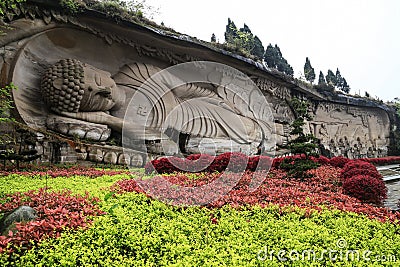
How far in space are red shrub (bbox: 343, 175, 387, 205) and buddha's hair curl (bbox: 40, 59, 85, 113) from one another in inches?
242

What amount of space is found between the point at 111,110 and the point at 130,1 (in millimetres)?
3303

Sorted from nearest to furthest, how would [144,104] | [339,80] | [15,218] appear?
[15,218] < [144,104] < [339,80]

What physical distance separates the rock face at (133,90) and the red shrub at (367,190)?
4824 mm

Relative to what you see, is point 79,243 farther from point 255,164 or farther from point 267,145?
point 267,145

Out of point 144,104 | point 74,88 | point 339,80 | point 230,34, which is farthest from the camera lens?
point 339,80

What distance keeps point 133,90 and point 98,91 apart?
1.65 metres

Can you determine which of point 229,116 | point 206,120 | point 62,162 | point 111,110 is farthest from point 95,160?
point 229,116

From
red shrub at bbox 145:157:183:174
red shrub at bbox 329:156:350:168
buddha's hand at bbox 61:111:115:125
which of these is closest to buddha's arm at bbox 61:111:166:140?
buddha's hand at bbox 61:111:115:125

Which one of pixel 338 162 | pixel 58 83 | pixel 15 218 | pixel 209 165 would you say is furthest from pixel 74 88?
pixel 338 162

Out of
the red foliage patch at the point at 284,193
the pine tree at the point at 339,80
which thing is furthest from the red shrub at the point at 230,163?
the pine tree at the point at 339,80

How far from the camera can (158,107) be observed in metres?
9.28

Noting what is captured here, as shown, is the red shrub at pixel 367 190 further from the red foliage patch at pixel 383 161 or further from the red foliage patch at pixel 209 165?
the red foliage patch at pixel 383 161

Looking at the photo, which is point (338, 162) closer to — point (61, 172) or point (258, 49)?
point (61, 172)

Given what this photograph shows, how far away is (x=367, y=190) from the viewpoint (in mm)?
5008
